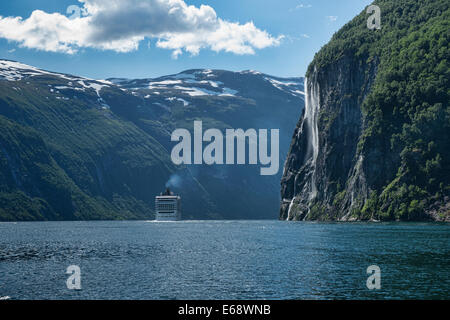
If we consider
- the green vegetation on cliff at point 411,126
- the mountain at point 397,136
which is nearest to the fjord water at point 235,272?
the green vegetation on cliff at point 411,126

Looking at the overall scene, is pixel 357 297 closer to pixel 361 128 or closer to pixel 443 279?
pixel 443 279

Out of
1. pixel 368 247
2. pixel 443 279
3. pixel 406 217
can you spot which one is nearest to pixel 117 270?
pixel 443 279

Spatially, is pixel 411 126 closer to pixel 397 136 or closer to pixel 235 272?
pixel 397 136

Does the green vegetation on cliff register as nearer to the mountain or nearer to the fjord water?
the mountain

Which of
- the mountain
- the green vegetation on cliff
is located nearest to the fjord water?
the green vegetation on cliff

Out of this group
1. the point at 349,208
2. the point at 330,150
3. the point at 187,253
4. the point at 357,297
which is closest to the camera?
the point at 357,297

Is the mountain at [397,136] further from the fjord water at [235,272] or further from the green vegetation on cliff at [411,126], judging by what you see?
the fjord water at [235,272]

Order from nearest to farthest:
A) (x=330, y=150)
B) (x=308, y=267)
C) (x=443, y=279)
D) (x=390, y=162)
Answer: (x=443, y=279)
(x=308, y=267)
(x=390, y=162)
(x=330, y=150)

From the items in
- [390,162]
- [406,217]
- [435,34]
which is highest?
[435,34]

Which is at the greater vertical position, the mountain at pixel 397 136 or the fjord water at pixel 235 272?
the mountain at pixel 397 136

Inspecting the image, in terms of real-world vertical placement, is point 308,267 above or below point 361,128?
below

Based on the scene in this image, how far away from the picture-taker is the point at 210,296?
40.2 meters

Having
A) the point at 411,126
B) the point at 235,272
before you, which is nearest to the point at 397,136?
the point at 411,126

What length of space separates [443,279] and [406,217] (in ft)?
372
